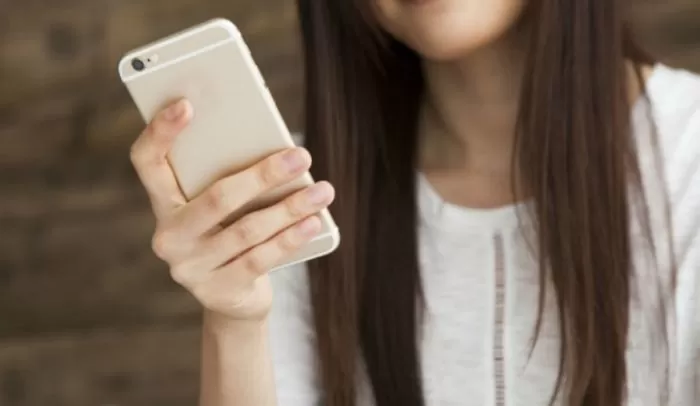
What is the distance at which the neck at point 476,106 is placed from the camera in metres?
0.70

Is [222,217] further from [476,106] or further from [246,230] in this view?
[476,106]

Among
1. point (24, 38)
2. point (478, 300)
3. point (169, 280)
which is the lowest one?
point (169, 280)

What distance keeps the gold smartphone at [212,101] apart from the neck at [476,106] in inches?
8.3

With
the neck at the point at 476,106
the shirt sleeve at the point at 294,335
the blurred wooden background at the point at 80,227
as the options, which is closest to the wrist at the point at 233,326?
the shirt sleeve at the point at 294,335

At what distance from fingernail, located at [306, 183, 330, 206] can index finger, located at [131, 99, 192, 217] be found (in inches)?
3.3

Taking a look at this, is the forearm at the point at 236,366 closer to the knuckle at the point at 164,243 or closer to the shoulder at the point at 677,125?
the knuckle at the point at 164,243

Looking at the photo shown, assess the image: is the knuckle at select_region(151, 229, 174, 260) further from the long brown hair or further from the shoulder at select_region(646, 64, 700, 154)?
the shoulder at select_region(646, 64, 700, 154)

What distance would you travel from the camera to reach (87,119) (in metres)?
1.26

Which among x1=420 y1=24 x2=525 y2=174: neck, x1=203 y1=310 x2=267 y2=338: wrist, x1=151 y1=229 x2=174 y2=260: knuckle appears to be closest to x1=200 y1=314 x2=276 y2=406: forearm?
x1=203 y1=310 x2=267 y2=338: wrist

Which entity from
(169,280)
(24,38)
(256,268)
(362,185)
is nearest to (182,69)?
(256,268)

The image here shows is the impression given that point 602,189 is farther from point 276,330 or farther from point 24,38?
point 24,38

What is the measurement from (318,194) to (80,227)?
0.85m

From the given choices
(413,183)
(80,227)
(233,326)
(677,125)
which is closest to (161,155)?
(233,326)

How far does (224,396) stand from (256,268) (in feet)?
0.53
